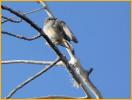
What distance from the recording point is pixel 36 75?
360cm

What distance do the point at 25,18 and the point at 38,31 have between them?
0.14 metres

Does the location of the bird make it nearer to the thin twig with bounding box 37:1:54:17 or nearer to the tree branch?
the tree branch

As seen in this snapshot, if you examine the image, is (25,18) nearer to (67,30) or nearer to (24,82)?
(24,82)

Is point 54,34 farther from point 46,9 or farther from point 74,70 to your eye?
point 46,9

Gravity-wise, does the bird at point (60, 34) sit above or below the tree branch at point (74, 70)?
above

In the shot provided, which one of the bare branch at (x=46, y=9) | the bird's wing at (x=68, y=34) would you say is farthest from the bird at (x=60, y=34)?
the bare branch at (x=46, y=9)

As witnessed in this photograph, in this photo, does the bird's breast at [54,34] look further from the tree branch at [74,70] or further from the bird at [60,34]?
the tree branch at [74,70]

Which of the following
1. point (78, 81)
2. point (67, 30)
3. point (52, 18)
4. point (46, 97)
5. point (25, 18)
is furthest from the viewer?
point (52, 18)

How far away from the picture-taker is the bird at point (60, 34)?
412 cm

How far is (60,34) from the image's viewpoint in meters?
4.15

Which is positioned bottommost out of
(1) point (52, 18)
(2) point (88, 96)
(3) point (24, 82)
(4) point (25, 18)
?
(2) point (88, 96)

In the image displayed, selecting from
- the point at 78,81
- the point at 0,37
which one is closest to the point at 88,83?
the point at 78,81

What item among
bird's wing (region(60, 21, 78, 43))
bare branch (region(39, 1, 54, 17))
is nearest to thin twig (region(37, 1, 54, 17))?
bare branch (region(39, 1, 54, 17))

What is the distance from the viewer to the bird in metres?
4.12
